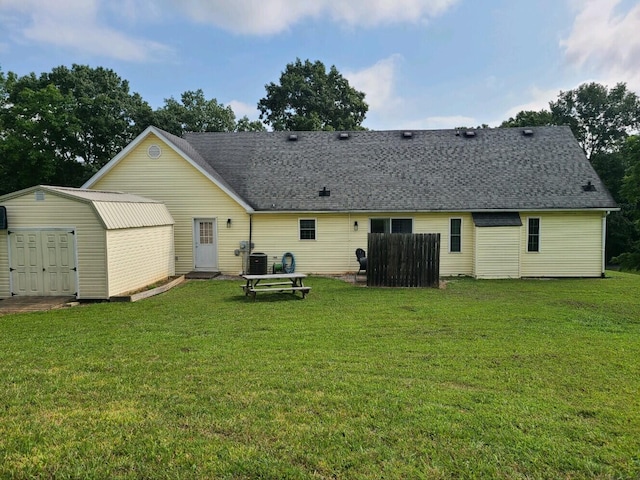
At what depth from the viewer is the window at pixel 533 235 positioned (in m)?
15.9

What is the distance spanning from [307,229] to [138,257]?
6.44 m

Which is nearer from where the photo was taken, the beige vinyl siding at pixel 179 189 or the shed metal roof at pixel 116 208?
the shed metal roof at pixel 116 208

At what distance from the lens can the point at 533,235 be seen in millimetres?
15898

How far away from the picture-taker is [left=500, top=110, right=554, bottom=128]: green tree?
1330 inches

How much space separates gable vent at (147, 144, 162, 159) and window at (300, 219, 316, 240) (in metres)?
6.14

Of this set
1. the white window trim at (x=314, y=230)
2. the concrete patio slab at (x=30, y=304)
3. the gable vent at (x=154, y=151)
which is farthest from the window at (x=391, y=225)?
the concrete patio slab at (x=30, y=304)

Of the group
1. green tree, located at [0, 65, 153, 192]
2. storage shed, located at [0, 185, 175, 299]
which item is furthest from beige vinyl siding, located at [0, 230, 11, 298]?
green tree, located at [0, 65, 153, 192]

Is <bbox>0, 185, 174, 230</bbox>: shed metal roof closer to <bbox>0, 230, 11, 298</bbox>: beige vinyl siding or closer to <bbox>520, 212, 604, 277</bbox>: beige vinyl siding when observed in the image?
<bbox>0, 230, 11, 298</bbox>: beige vinyl siding

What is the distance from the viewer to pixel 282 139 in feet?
66.2

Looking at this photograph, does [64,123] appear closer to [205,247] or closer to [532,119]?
[205,247]

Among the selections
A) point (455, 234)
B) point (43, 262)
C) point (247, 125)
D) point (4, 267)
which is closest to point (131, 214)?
point (43, 262)

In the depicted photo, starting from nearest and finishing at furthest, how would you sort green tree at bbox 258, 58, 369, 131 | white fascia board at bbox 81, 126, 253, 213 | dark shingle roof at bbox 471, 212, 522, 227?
dark shingle roof at bbox 471, 212, 522, 227
white fascia board at bbox 81, 126, 253, 213
green tree at bbox 258, 58, 369, 131

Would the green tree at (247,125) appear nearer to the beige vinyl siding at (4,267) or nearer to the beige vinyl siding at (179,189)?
the beige vinyl siding at (179,189)

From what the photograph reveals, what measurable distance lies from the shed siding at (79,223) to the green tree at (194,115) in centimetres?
2278
